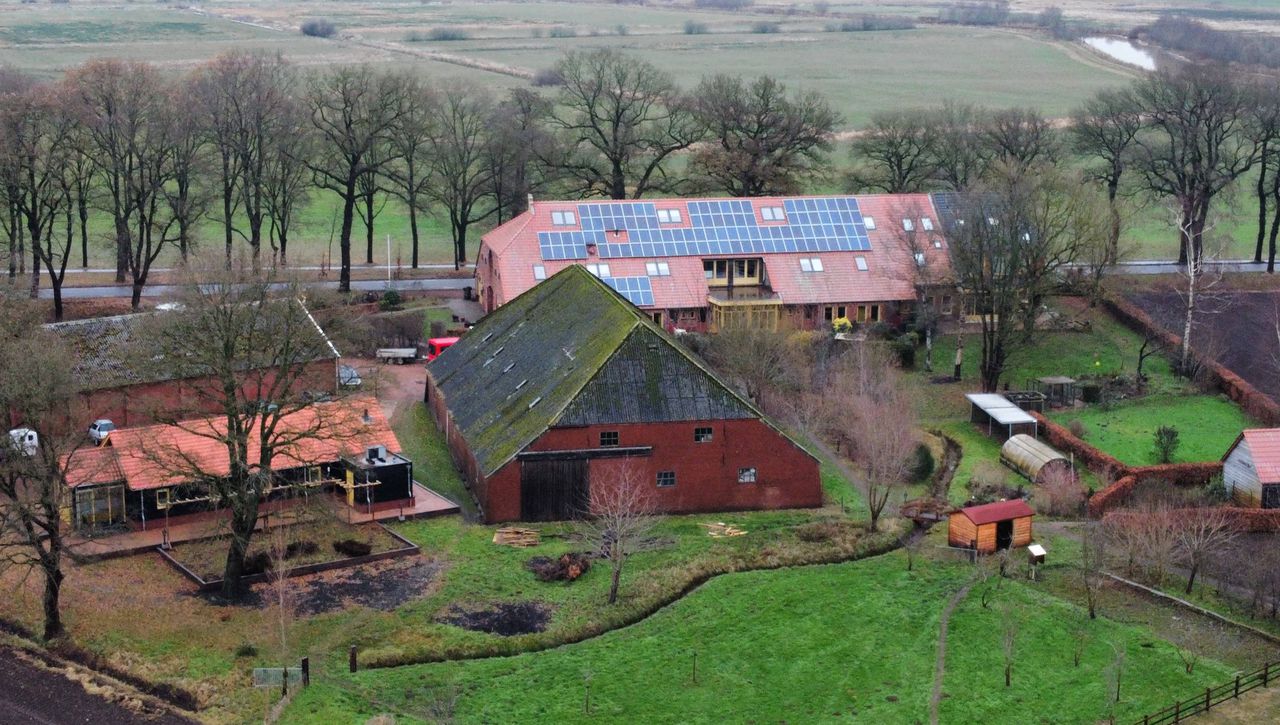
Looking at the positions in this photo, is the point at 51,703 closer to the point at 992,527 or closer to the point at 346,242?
the point at 992,527

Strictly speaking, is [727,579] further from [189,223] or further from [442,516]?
[189,223]

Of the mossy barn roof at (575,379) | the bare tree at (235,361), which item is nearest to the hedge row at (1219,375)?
the mossy barn roof at (575,379)

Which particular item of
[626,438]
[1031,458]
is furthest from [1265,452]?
[626,438]

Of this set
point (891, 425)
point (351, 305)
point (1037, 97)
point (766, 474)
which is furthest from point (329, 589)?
point (1037, 97)

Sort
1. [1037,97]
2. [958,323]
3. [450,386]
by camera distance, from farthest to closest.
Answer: [1037,97], [958,323], [450,386]

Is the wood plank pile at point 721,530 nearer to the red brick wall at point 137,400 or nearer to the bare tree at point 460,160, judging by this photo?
the red brick wall at point 137,400

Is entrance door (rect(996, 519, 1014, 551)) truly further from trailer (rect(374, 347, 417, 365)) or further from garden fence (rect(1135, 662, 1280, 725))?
trailer (rect(374, 347, 417, 365))

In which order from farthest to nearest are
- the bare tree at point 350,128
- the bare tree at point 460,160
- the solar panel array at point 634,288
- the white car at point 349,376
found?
the bare tree at point 460,160 < the bare tree at point 350,128 < the solar panel array at point 634,288 < the white car at point 349,376
